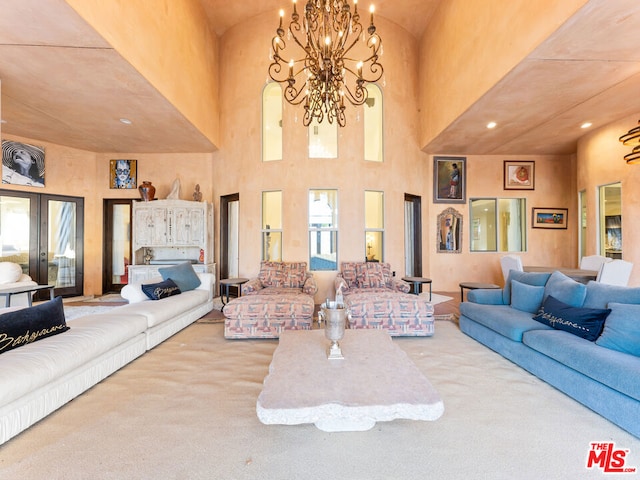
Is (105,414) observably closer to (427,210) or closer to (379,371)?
(379,371)

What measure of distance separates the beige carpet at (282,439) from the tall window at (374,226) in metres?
3.75

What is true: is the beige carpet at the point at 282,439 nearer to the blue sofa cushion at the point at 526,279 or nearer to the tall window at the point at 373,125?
the blue sofa cushion at the point at 526,279

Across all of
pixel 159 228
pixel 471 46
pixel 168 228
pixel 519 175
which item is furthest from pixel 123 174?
pixel 519 175

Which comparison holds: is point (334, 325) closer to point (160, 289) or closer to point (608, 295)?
point (608, 295)

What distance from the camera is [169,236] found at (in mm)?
6477

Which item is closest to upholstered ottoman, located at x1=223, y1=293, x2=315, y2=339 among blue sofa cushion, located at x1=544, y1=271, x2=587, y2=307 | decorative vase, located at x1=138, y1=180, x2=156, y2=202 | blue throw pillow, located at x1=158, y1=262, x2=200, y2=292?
blue throw pillow, located at x1=158, y1=262, x2=200, y2=292

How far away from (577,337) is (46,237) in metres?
8.97

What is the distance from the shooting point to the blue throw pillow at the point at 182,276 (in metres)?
4.84

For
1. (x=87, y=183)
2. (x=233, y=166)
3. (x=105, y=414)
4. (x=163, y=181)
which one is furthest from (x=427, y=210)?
(x=87, y=183)

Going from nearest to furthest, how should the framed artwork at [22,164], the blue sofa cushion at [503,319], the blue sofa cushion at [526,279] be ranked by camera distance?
the blue sofa cushion at [503,319] → the blue sofa cushion at [526,279] → the framed artwork at [22,164]

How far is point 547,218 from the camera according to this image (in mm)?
7383

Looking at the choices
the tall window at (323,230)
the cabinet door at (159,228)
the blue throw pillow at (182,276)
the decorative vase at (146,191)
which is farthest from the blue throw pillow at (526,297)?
the decorative vase at (146,191)

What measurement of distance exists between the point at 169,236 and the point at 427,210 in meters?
5.79

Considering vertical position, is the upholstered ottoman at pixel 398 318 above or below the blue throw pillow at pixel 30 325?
below
